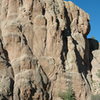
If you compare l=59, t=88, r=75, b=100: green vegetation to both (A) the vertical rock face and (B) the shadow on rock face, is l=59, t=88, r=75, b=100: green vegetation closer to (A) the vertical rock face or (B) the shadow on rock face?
(A) the vertical rock face

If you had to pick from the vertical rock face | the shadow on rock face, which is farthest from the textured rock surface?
the vertical rock face

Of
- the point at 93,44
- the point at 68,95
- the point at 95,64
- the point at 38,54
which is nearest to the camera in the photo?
the point at 68,95

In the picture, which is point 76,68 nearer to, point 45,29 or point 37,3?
point 45,29

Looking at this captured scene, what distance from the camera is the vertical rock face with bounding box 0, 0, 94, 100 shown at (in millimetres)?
25891

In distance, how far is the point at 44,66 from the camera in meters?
29.0

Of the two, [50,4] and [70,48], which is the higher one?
[50,4]

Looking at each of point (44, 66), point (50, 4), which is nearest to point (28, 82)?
point (44, 66)

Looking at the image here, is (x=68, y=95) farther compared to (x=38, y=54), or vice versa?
(x=38, y=54)

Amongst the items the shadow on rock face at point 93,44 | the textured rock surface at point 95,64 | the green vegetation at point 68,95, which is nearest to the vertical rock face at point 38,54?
the green vegetation at point 68,95

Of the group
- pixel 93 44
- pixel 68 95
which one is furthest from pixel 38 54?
pixel 93 44

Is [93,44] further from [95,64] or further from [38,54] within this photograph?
[38,54]

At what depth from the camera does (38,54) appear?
96.3 feet

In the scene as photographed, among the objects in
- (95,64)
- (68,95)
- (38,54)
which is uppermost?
(38,54)

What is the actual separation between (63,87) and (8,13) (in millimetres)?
10058
